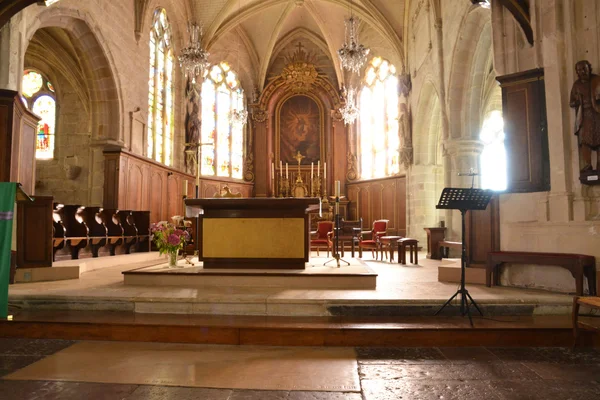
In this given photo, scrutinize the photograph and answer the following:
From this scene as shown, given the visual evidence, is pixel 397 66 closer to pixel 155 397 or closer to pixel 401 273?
pixel 401 273

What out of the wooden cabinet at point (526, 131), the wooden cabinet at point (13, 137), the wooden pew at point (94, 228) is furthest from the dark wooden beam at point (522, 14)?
the wooden pew at point (94, 228)

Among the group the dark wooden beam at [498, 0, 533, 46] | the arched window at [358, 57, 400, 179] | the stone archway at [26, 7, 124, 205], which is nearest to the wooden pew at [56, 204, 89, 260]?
the stone archway at [26, 7, 124, 205]

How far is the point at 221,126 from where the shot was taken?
61.3ft

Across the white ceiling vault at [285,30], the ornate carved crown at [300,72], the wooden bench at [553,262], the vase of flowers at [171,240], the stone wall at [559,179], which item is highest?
the white ceiling vault at [285,30]

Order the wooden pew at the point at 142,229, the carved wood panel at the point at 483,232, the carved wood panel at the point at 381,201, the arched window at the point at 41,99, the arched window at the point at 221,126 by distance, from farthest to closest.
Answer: the arched window at the point at 221,126 → the carved wood panel at the point at 381,201 → the arched window at the point at 41,99 → the wooden pew at the point at 142,229 → the carved wood panel at the point at 483,232

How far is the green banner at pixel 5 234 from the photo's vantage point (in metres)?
4.45

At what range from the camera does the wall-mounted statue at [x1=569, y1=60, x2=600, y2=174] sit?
529 centimetres

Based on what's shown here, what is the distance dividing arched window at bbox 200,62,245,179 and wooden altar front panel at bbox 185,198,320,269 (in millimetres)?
11559

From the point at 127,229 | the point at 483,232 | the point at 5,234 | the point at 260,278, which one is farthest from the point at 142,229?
the point at 483,232

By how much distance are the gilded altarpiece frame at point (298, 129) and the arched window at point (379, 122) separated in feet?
6.44

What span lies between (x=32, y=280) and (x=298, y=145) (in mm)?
14307

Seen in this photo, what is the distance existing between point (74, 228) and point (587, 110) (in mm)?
8223

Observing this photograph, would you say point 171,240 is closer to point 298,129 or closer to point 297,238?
point 297,238

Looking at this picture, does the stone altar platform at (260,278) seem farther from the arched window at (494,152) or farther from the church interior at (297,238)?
the arched window at (494,152)
